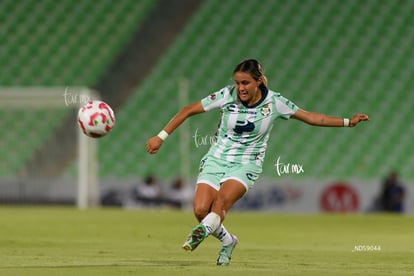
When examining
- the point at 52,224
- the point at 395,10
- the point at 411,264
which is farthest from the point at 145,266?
the point at 395,10

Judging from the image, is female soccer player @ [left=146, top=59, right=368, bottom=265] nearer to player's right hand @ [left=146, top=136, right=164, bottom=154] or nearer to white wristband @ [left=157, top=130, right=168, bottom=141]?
white wristband @ [left=157, top=130, right=168, bottom=141]

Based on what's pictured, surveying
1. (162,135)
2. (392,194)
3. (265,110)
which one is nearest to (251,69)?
(265,110)

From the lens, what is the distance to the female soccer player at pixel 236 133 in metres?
9.09

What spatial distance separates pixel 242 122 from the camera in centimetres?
930

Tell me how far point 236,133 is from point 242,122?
133mm

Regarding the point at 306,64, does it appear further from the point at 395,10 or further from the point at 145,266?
the point at 145,266

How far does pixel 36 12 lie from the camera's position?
28.0 metres

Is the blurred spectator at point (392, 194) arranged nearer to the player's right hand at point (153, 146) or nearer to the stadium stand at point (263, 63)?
the stadium stand at point (263, 63)

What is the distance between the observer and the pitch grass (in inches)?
345

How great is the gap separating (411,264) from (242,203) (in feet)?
46.7

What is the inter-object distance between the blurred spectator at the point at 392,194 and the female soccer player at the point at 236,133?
12753 mm

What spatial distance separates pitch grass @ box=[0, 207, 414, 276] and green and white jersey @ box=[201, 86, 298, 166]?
1037mm

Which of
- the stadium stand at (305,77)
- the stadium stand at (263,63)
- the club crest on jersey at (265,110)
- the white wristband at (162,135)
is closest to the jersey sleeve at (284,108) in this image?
the club crest on jersey at (265,110)

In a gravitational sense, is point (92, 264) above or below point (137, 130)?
below
